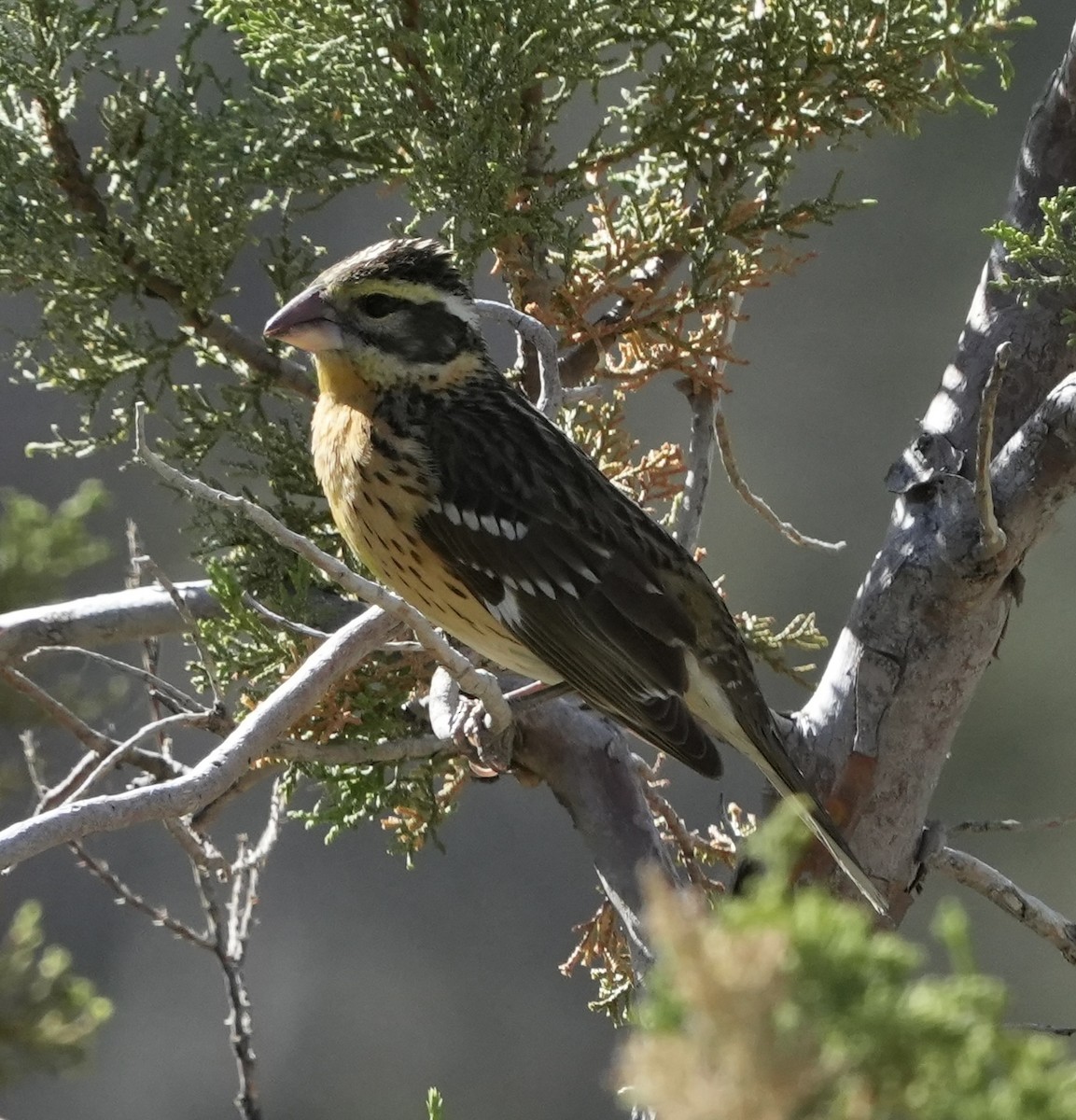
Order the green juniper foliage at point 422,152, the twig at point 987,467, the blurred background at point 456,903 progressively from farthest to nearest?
the blurred background at point 456,903 → the green juniper foliage at point 422,152 → the twig at point 987,467

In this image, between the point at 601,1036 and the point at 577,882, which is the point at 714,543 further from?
the point at 601,1036

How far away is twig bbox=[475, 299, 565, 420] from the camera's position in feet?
6.95

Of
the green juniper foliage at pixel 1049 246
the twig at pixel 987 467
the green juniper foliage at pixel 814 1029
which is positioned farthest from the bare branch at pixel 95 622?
the green juniper foliage at pixel 814 1029

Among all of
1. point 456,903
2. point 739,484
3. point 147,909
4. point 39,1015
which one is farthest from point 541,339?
point 456,903

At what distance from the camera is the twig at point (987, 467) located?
1.59 metres

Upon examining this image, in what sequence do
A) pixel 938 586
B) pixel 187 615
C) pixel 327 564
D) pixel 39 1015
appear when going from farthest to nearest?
pixel 39 1015
pixel 938 586
pixel 187 615
pixel 327 564

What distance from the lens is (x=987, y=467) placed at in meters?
1.73

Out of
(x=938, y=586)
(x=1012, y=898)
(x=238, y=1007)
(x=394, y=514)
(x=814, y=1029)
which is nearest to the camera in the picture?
(x=814, y=1029)

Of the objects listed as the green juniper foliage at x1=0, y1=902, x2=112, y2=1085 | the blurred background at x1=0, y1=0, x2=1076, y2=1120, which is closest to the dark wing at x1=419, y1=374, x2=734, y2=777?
Answer: the green juniper foliage at x1=0, y1=902, x2=112, y2=1085

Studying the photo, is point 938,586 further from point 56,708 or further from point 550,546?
point 56,708

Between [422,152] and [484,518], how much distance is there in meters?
0.59

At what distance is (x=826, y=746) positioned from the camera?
2.11 meters

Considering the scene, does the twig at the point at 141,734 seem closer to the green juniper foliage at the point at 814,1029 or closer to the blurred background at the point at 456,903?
the green juniper foliage at the point at 814,1029

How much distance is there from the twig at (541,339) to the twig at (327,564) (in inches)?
21.2
